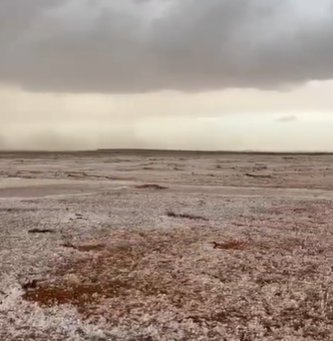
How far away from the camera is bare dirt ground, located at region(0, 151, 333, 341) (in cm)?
1130

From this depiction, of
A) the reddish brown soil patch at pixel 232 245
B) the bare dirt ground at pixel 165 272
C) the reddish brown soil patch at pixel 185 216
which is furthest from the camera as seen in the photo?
the reddish brown soil patch at pixel 185 216

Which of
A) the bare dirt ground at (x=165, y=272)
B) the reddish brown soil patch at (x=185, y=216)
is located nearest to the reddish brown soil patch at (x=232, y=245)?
the bare dirt ground at (x=165, y=272)

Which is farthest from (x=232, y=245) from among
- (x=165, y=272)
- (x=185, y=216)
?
(x=185, y=216)

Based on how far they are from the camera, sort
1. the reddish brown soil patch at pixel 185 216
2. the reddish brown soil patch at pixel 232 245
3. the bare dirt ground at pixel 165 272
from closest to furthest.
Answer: the bare dirt ground at pixel 165 272 < the reddish brown soil patch at pixel 232 245 < the reddish brown soil patch at pixel 185 216

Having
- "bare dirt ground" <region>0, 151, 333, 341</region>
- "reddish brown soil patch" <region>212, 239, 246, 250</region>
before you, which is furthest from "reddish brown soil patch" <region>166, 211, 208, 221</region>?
"reddish brown soil patch" <region>212, 239, 246, 250</region>

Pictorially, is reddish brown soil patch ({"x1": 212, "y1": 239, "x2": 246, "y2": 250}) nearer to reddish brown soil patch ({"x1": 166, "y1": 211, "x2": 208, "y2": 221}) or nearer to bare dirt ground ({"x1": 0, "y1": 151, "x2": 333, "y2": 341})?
bare dirt ground ({"x1": 0, "y1": 151, "x2": 333, "y2": 341})

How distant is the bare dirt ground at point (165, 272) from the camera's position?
11305mm

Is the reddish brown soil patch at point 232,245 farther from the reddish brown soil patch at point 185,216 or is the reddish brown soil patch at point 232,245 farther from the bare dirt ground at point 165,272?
the reddish brown soil patch at point 185,216

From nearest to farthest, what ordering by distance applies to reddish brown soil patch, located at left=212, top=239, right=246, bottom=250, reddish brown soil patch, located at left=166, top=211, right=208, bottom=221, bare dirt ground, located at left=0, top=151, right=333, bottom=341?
1. bare dirt ground, located at left=0, top=151, right=333, bottom=341
2. reddish brown soil patch, located at left=212, top=239, right=246, bottom=250
3. reddish brown soil patch, located at left=166, top=211, right=208, bottom=221

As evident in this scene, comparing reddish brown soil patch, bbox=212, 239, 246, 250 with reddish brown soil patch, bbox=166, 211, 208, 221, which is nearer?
reddish brown soil patch, bbox=212, 239, 246, 250

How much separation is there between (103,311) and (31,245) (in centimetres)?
616

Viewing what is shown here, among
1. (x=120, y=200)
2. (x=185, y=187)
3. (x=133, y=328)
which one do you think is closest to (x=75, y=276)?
(x=133, y=328)

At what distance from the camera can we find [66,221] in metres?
21.8

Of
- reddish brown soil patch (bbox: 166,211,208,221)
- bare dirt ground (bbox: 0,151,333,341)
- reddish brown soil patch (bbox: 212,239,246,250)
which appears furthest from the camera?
reddish brown soil patch (bbox: 166,211,208,221)
